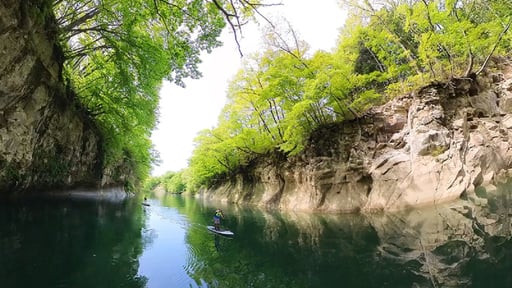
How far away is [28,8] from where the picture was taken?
1101 centimetres

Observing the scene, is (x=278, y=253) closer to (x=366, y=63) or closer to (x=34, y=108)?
(x=34, y=108)

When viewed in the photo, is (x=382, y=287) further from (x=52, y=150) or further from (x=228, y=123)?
(x=228, y=123)

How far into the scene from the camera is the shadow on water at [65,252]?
7385 millimetres

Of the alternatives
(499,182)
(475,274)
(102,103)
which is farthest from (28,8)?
(499,182)

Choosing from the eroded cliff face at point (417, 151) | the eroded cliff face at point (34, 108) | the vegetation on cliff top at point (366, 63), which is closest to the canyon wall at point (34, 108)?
the eroded cliff face at point (34, 108)

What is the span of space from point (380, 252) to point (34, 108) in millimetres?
15718

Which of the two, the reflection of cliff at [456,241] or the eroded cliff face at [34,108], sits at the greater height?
the eroded cliff face at [34,108]

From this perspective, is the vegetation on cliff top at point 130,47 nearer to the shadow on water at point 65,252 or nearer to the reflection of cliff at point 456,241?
the shadow on water at point 65,252

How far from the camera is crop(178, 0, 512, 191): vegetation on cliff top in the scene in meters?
17.7

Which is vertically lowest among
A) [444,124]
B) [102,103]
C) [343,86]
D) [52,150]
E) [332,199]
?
[332,199]

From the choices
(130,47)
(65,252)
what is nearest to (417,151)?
(130,47)

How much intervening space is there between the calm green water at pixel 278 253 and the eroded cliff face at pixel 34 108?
10.1ft

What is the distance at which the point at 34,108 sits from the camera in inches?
540

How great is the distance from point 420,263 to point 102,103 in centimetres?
1982
